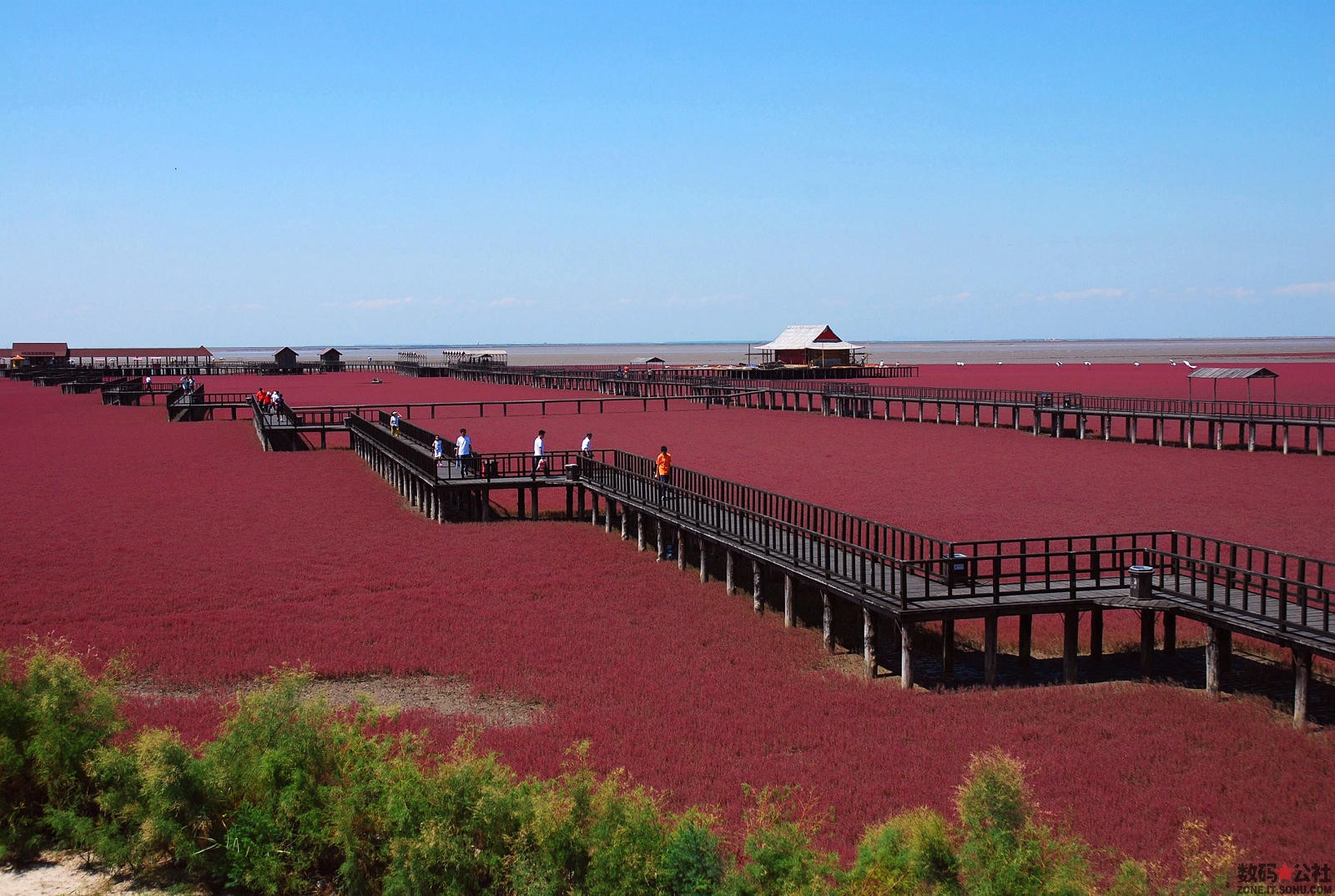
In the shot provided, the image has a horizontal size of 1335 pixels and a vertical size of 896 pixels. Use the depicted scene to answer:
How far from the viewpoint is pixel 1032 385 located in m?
102

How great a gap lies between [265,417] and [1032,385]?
68.6m

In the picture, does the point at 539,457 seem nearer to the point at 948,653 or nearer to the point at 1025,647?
the point at 948,653

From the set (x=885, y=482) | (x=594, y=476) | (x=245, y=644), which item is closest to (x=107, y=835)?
(x=245, y=644)

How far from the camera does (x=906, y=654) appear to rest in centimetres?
1811

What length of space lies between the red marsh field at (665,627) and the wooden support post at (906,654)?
→ 0.88 feet

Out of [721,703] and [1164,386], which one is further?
[1164,386]

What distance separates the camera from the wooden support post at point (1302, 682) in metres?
15.5

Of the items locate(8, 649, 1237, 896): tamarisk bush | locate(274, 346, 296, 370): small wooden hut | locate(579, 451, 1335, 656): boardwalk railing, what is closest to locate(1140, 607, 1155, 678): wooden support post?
locate(579, 451, 1335, 656): boardwalk railing

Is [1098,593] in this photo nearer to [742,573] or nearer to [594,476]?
[742,573]

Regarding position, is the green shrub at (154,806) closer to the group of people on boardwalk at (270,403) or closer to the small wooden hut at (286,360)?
the group of people on boardwalk at (270,403)

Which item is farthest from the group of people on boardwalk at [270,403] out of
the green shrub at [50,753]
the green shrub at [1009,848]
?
the green shrub at [1009,848]

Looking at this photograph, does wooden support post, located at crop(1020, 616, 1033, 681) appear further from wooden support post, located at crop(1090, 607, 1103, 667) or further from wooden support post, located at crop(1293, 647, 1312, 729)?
wooden support post, located at crop(1293, 647, 1312, 729)

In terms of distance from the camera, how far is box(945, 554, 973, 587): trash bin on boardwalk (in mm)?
18172

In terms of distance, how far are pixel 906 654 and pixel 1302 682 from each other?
5338mm
